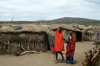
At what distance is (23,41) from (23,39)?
0.17 m

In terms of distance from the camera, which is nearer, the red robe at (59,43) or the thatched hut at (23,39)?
the red robe at (59,43)

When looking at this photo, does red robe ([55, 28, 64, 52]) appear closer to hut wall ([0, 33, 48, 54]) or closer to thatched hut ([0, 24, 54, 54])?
thatched hut ([0, 24, 54, 54])

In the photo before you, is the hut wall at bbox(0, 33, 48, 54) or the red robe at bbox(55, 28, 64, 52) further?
the hut wall at bbox(0, 33, 48, 54)

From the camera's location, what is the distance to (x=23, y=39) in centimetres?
915

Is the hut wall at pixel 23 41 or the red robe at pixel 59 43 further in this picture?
the hut wall at pixel 23 41

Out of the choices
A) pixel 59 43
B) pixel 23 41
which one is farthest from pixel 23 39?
pixel 59 43

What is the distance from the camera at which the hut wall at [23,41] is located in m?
8.88

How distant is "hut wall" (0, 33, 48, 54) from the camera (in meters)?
8.88

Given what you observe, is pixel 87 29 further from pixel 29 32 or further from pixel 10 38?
pixel 10 38

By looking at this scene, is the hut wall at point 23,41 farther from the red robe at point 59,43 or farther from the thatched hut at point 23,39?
the red robe at point 59,43

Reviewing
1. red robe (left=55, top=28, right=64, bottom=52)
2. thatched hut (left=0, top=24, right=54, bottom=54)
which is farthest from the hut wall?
red robe (left=55, top=28, right=64, bottom=52)

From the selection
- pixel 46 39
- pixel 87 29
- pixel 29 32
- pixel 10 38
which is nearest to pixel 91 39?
pixel 87 29

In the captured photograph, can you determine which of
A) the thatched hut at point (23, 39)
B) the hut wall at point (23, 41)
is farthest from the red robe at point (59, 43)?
the hut wall at point (23, 41)

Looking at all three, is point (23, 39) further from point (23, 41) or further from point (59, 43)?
point (59, 43)
